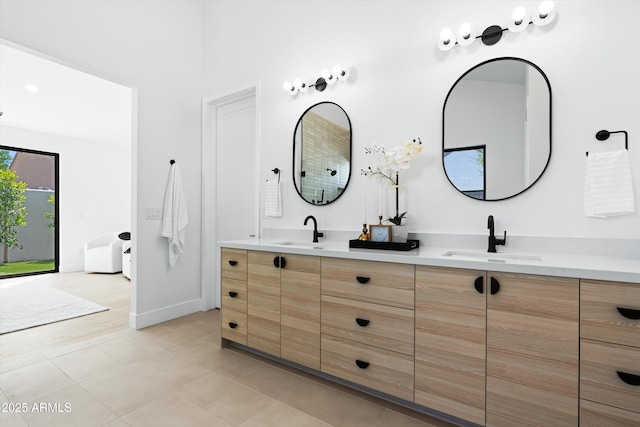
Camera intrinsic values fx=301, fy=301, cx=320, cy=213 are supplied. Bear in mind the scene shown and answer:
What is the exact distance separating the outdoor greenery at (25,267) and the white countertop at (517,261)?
5.85 meters

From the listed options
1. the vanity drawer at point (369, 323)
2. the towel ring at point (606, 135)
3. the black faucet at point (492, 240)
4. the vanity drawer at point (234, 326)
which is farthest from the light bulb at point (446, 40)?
the vanity drawer at point (234, 326)

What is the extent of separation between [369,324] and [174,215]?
2.32 meters

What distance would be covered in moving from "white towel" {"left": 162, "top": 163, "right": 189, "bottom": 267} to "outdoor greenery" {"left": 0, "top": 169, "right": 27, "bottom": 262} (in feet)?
14.9

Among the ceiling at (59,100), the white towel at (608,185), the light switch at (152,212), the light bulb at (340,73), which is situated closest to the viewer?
the white towel at (608,185)

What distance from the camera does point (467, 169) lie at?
1947 mm

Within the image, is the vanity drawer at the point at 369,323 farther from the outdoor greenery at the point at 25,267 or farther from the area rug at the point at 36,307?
the outdoor greenery at the point at 25,267

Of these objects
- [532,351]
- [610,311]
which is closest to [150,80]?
[532,351]

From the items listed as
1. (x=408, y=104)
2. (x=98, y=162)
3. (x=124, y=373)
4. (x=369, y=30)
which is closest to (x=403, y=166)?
(x=408, y=104)

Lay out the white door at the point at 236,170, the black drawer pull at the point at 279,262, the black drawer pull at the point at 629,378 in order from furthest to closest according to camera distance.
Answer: the white door at the point at 236,170
the black drawer pull at the point at 279,262
the black drawer pull at the point at 629,378

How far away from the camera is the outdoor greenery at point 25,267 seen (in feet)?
17.1

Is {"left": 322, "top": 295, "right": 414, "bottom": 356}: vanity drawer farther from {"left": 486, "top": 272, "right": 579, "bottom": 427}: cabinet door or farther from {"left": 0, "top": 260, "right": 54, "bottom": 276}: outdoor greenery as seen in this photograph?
{"left": 0, "top": 260, "right": 54, "bottom": 276}: outdoor greenery

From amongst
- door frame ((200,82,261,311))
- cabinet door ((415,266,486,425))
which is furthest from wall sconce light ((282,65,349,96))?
cabinet door ((415,266,486,425))

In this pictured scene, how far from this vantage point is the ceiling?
11.2 feet

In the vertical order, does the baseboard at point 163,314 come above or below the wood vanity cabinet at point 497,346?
below
